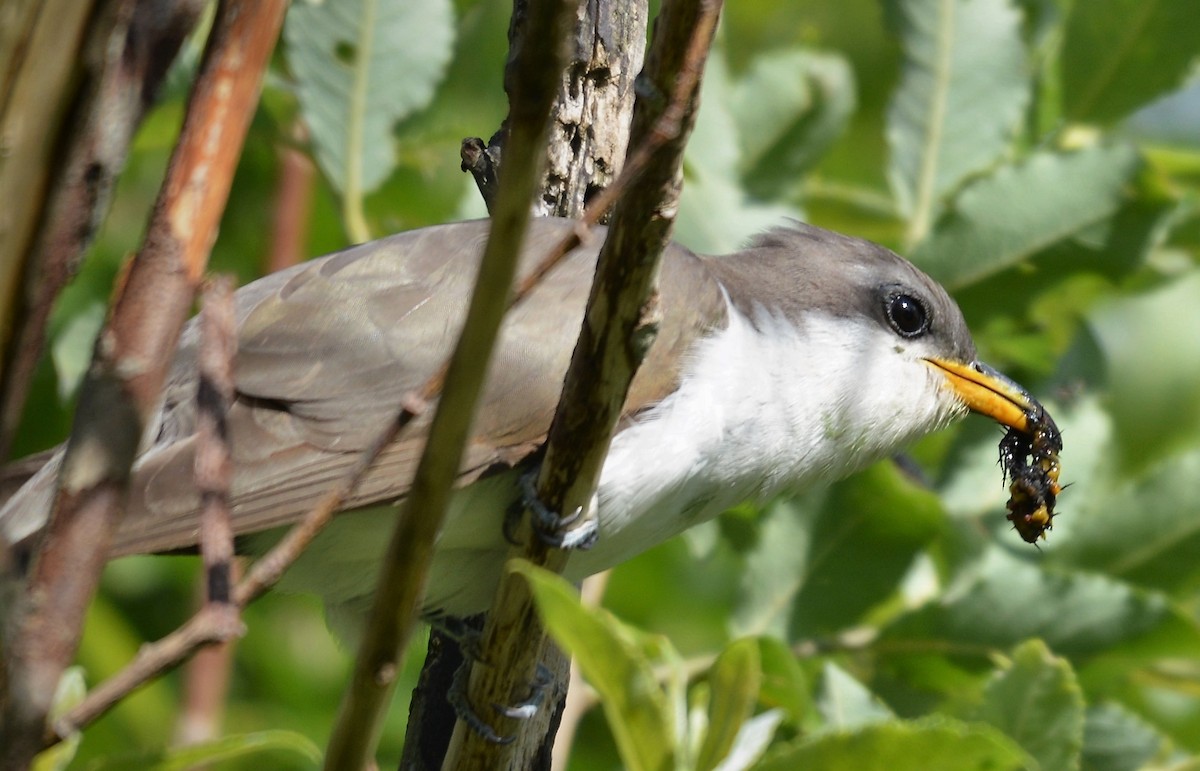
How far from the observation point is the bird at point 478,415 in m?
2.41

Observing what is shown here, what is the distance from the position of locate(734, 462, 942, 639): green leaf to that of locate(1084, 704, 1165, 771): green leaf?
1.96 ft

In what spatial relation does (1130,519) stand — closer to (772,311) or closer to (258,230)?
(772,311)

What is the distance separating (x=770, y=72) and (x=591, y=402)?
8.39ft

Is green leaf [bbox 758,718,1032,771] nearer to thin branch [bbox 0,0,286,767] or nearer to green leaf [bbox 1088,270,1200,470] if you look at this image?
thin branch [bbox 0,0,286,767]

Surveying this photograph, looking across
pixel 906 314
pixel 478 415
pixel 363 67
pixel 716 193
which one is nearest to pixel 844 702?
pixel 906 314

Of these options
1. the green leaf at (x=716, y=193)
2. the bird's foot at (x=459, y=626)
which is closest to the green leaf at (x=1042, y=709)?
the bird's foot at (x=459, y=626)

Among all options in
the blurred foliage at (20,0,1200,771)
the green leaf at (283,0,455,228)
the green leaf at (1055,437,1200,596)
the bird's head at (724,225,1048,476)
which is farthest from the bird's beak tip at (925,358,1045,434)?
the green leaf at (283,0,455,228)

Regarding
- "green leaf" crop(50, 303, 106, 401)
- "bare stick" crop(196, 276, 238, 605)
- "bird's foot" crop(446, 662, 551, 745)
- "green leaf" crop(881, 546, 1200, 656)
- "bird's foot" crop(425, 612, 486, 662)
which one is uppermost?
"bare stick" crop(196, 276, 238, 605)

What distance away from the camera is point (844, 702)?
3.04m

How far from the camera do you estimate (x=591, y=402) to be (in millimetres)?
1743

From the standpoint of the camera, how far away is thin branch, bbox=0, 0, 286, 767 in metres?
1.21

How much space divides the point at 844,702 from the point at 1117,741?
2.13ft

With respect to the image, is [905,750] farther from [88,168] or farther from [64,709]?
[64,709]

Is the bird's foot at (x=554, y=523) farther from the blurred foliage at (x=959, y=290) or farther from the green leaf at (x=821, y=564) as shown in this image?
the green leaf at (x=821, y=564)
